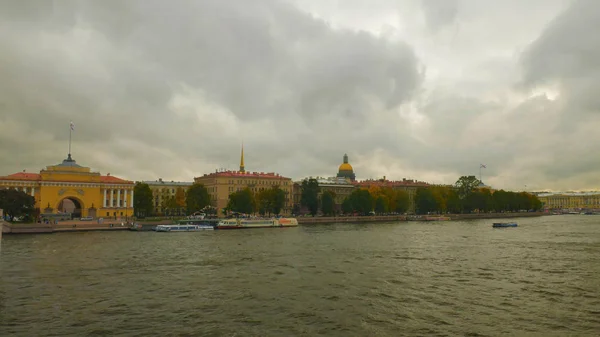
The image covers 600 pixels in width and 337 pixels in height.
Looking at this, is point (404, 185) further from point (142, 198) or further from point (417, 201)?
point (142, 198)

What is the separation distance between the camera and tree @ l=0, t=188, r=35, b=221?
61.1 meters

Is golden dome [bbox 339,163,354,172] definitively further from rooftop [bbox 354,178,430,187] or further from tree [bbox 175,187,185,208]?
tree [bbox 175,187,185,208]

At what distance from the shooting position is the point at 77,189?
81688 millimetres

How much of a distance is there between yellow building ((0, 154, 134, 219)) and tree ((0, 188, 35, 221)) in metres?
13.1

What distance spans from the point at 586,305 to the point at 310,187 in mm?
83129

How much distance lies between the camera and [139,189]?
9062 cm

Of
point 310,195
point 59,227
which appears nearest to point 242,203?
point 310,195

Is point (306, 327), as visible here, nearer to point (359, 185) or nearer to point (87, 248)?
point (87, 248)

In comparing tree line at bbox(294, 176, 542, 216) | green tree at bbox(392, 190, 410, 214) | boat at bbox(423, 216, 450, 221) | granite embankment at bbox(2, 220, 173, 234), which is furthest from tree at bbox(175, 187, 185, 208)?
boat at bbox(423, 216, 450, 221)

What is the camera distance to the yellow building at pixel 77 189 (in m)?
78.2

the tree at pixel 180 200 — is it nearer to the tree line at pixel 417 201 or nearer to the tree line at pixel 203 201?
the tree line at pixel 203 201

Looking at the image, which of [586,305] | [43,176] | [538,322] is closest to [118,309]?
[538,322]

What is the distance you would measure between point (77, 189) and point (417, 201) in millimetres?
77372

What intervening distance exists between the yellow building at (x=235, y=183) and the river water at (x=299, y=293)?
237 ft
